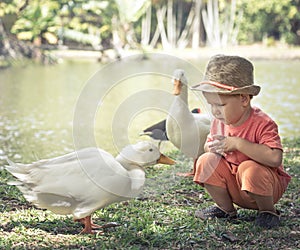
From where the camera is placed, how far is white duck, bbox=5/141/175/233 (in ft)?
8.93

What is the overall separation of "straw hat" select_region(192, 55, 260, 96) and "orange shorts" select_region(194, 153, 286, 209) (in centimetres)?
39

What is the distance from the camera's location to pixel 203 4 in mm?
33938

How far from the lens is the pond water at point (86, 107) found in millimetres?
7164

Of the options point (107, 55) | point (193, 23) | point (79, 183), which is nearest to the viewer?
point (79, 183)

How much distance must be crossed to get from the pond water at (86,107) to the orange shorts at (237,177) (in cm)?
188

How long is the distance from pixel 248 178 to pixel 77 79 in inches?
540

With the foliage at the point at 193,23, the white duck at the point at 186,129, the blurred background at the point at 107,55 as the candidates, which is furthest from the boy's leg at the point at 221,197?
the foliage at the point at 193,23

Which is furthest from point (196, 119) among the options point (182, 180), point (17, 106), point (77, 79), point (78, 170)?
point (77, 79)

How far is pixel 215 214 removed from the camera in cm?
315

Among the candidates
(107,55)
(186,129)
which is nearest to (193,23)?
(107,55)

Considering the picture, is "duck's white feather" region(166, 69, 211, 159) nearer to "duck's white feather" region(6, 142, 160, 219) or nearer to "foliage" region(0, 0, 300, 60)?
"duck's white feather" region(6, 142, 160, 219)

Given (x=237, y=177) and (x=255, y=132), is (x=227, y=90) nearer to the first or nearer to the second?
(x=255, y=132)

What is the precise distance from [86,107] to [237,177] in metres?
8.05

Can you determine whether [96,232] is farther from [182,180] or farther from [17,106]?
[17,106]
